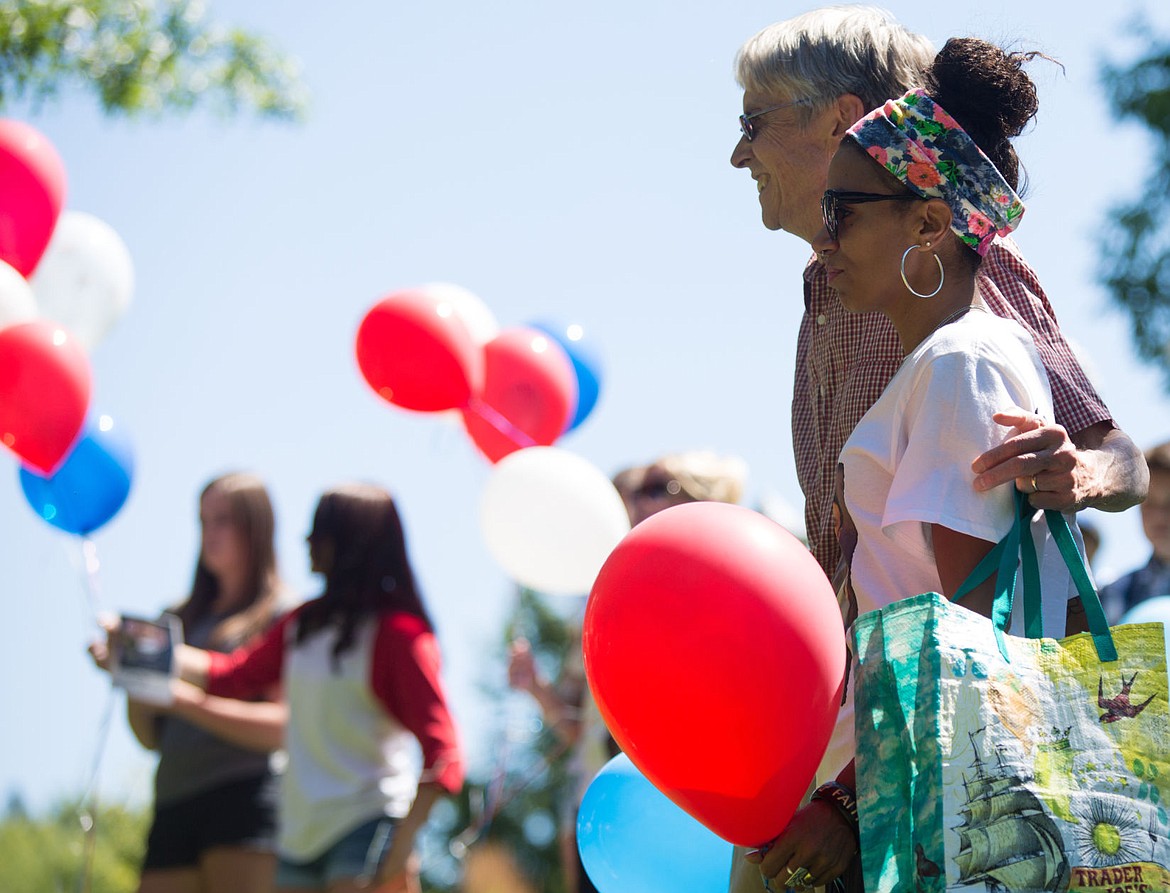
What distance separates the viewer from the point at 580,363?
6273mm

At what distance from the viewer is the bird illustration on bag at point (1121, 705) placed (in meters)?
1.50

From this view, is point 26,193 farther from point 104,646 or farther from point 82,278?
point 104,646

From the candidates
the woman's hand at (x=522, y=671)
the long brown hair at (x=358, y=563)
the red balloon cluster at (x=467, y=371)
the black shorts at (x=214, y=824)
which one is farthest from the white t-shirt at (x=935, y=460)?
the woman's hand at (x=522, y=671)

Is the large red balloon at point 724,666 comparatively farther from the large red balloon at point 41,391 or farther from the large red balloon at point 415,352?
the large red balloon at point 415,352

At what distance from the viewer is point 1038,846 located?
1.46m

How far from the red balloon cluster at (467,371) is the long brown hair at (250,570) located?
638 mm

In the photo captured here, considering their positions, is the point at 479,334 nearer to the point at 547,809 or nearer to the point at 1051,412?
the point at 1051,412

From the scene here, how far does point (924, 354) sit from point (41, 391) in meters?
3.71

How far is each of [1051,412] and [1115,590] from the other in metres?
3.01

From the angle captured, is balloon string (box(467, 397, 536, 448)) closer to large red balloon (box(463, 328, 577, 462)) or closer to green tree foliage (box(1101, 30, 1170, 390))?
large red balloon (box(463, 328, 577, 462))

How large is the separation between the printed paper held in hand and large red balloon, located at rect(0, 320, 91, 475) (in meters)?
0.71

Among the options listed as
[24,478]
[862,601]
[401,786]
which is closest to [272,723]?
[401,786]

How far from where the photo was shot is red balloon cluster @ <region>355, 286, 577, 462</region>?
5.32m

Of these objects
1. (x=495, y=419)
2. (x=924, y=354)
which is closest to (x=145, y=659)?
(x=495, y=419)
